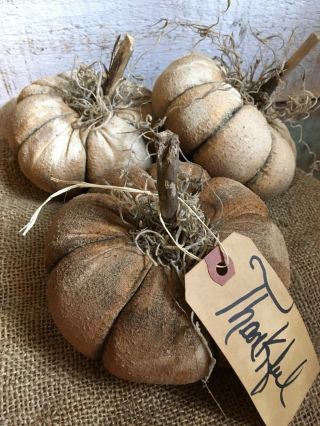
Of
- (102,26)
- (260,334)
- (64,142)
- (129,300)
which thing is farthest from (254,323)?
(102,26)

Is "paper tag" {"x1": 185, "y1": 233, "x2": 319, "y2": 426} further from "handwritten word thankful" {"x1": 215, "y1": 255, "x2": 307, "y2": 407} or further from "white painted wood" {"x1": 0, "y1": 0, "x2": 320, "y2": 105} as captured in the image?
"white painted wood" {"x1": 0, "y1": 0, "x2": 320, "y2": 105}

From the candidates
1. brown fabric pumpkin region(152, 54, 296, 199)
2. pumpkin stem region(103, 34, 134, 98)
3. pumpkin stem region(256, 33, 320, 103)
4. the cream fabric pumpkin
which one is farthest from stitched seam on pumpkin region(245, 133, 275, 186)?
pumpkin stem region(103, 34, 134, 98)

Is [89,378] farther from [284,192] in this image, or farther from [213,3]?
[213,3]

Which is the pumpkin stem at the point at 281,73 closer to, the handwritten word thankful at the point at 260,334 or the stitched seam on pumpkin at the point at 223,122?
the stitched seam on pumpkin at the point at 223,122

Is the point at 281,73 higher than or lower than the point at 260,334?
higher

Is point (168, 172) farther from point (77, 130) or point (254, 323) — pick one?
point (77, 130)

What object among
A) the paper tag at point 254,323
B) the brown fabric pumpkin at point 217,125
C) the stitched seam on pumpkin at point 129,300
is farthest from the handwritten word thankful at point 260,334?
the brown fabric pumpkin at point 217,125
